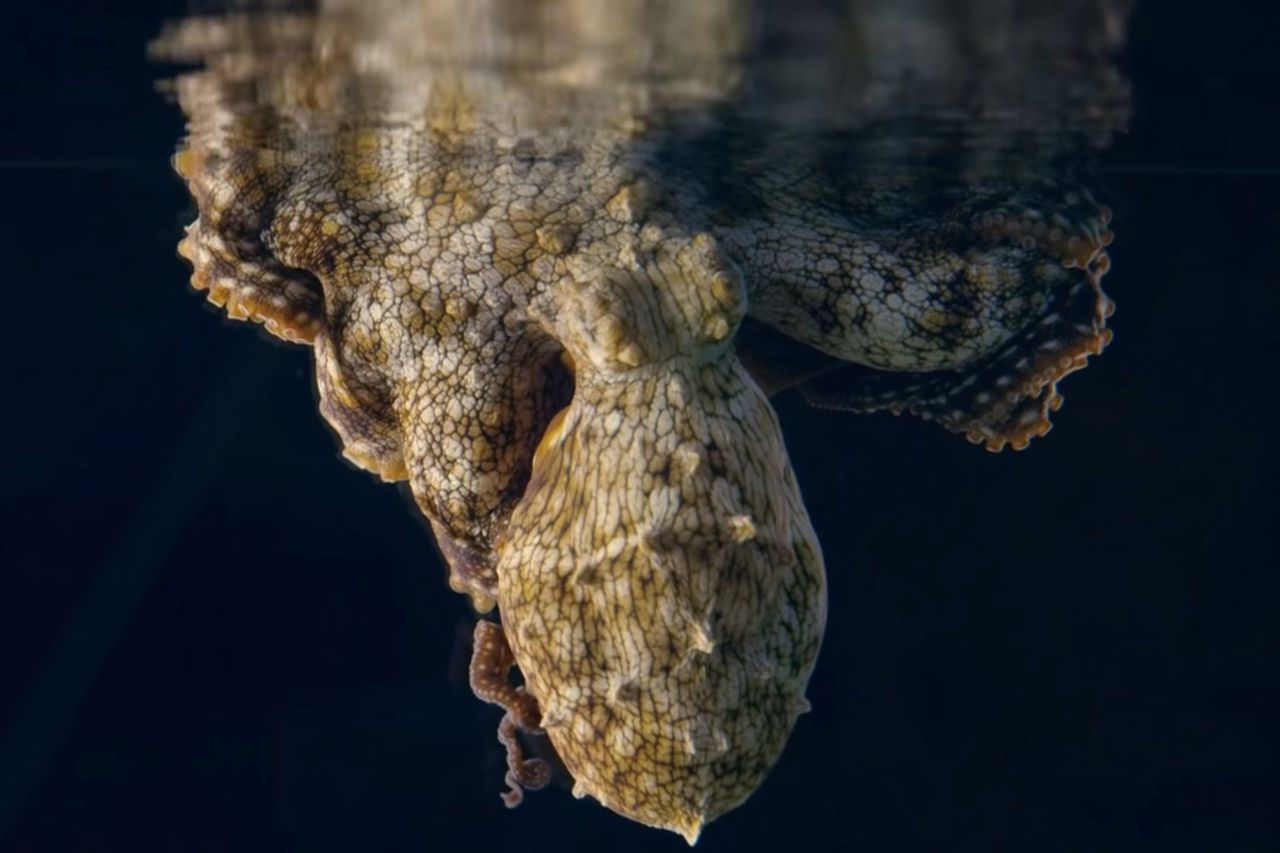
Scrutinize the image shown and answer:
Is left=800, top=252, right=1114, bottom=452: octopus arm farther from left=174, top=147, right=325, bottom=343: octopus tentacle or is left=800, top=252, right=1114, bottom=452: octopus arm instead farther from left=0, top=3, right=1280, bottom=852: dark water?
left=0, top=3, right=1280, bottom=852: dark water

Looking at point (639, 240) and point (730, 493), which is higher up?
point (639, 240)

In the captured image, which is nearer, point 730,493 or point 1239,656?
point 730,493

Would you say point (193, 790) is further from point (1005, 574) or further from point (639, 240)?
point (639, 240)

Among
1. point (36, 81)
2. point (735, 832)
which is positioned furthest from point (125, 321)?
point (735, 832)

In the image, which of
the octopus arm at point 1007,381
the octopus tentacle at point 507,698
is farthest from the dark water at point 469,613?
the octopus tentacle at point 507,698

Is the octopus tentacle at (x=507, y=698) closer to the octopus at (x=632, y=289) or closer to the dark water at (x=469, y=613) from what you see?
the octopus at (x=632, y=289)

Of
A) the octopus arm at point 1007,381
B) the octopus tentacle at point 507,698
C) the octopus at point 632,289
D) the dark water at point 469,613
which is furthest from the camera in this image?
the dark water at point 469,613

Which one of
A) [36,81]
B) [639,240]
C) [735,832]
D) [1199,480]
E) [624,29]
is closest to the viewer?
[639,240]

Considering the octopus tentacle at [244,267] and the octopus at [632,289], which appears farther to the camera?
the octopus tentacle at [244,267]
